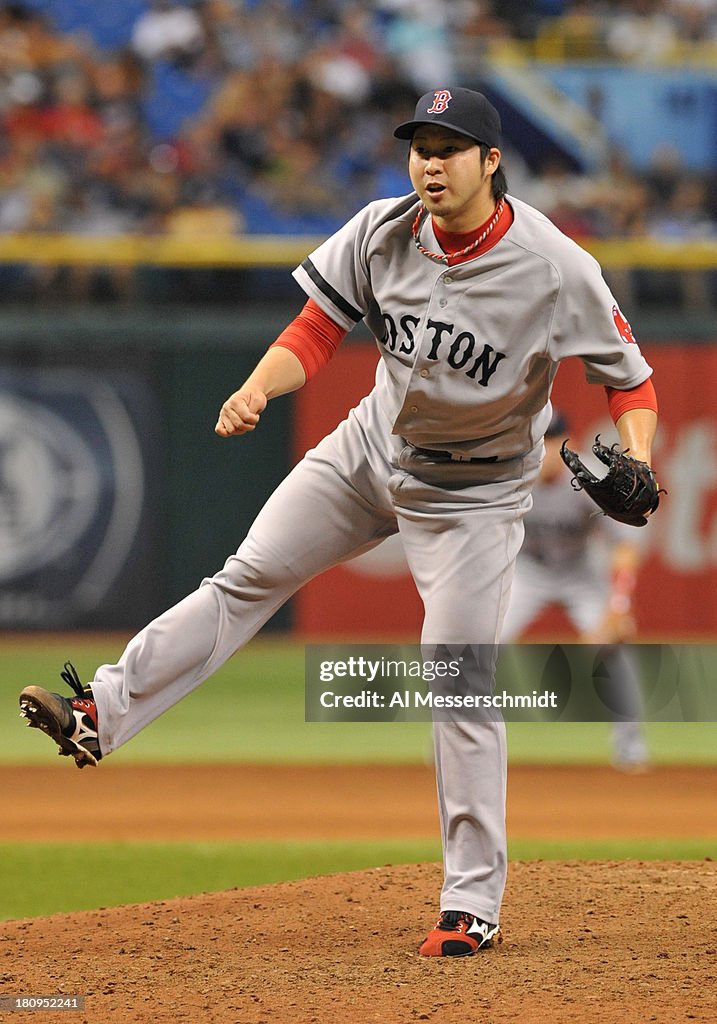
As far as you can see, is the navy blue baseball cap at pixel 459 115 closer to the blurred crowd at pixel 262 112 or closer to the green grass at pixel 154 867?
the green grass at pixel 154 867

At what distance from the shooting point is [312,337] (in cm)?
375

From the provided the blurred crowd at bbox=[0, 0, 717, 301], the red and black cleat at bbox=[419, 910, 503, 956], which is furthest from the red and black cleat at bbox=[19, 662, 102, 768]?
the blurred crowd at bbox=[0, 0, 717, 301]

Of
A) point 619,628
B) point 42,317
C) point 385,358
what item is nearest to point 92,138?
point 42,317

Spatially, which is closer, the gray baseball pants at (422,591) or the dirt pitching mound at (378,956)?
the dirt pitching mound at (378,956)

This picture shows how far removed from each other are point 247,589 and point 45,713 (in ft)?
1.86

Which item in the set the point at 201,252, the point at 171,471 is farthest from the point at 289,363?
the point at 201,252

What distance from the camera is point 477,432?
142 inches

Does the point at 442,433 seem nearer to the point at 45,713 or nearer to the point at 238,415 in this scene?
the point at 238,415

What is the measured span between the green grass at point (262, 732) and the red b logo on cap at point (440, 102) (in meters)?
5.20

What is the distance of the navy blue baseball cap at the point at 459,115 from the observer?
337 centimetres

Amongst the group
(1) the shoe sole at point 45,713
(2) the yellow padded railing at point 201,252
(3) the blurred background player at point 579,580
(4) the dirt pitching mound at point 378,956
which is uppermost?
(2) the yellow padded railing at point 201,252

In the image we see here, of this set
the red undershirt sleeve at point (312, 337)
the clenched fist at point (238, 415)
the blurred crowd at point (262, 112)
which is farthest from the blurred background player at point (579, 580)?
the blurred crowd at point (262, 112)

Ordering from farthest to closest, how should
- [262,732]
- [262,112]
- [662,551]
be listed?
[262,112], [662,551], [262,732]
